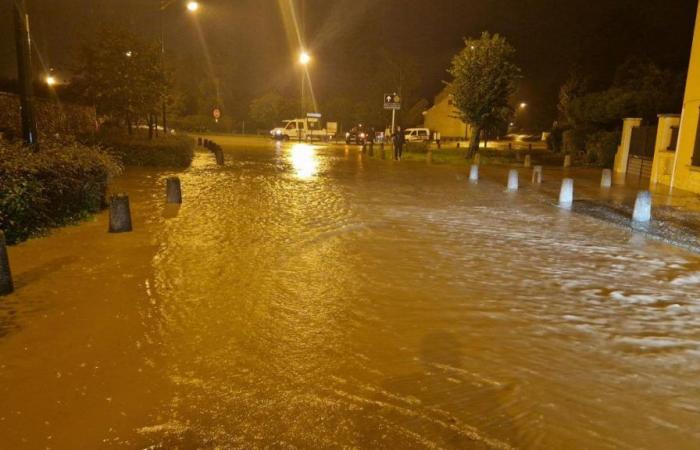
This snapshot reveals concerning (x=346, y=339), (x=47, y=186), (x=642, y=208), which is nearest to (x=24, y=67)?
(x=47, y=186)

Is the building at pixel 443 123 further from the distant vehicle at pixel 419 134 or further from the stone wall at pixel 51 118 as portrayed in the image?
the stone wall at pixel 51 118

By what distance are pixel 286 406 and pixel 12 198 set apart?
6.14m

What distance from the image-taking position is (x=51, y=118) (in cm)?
2056

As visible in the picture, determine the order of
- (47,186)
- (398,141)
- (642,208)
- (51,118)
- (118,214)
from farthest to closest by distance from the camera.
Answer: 1. (398,141)
2. (51,118)
3. (642,208)
4. (118,214)
5. (47,186)

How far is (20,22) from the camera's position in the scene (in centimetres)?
986

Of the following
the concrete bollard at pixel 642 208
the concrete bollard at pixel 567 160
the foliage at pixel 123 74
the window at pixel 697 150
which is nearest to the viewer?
the concrete bollard at pixel 642 208

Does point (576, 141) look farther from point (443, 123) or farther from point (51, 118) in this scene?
point (443, 123)

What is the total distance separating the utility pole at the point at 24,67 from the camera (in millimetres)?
9859

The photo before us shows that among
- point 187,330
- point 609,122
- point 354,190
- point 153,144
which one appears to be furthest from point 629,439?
point 609,122

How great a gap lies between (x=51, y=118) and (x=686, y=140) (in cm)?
2204

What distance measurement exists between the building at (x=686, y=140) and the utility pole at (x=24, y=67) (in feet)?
56.9

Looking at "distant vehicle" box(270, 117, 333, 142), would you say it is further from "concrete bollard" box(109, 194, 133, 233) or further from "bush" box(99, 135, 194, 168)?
"concrete bollard" box(109, 194, 133, 233)

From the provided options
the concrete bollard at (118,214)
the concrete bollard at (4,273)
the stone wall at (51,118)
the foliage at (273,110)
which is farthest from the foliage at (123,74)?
the foliage at (273,110)

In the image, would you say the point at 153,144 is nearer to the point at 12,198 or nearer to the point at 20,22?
the point at 20,22
